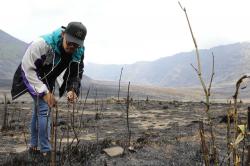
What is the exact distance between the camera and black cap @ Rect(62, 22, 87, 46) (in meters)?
4.05

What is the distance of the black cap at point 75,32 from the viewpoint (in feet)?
13.3

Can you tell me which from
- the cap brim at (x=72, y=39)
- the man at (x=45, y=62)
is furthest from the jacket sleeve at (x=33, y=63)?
the cap brim at (x=72, y=39)

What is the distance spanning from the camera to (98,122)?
994 cm

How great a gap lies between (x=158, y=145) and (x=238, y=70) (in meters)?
132

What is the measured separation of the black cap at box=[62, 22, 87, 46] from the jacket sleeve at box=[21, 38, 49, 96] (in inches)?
11.6

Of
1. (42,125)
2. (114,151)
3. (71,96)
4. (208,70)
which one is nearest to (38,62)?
(71,96)

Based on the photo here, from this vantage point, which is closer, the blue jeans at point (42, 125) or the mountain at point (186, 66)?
the blue jeans at point (42, 125)

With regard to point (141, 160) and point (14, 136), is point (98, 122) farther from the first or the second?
point (141, 160)

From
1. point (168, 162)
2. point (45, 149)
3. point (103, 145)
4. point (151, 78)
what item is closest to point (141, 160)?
point (168, 162)

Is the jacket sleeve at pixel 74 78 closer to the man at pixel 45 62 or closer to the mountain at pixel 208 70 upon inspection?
the man at pixel 45 62

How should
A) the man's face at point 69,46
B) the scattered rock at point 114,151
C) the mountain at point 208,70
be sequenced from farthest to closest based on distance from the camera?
the mountain at point 208,70
the scattered rock at point 114,151
the man's face at point 69,46

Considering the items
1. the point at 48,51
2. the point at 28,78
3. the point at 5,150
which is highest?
the point at 48,51

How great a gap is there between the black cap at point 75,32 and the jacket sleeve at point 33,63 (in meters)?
0.29

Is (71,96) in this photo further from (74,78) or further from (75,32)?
(75,32)
